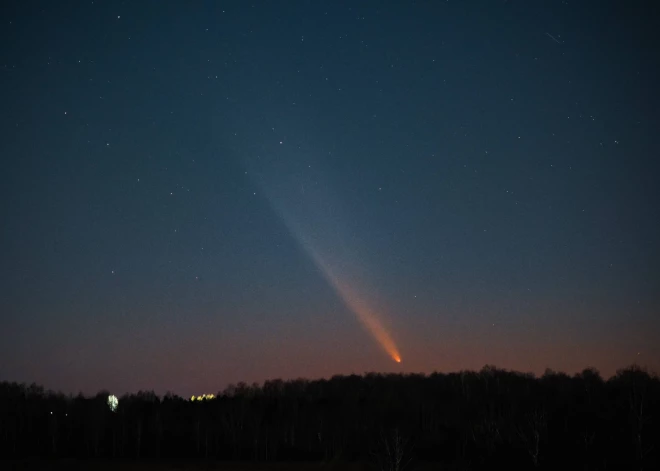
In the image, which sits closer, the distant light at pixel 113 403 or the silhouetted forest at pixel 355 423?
the silhouetted forest at pixel 355 423

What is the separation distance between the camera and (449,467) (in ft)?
214

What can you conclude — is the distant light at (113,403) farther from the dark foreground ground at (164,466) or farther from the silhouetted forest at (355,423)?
the dark foreground ground at (164,466)

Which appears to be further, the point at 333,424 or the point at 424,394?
the point at 424,394

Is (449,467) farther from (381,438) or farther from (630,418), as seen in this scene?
(630,418)

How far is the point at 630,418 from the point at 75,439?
7607cm

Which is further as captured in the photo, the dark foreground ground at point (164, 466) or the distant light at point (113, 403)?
the distant light at point (113, 403)

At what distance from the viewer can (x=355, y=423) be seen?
91.3 metres

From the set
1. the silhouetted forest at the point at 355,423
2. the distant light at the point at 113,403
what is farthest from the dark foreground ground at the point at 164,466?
the distant light at the point at 113,403

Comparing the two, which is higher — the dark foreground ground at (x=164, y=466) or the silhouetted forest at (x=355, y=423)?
the silhouetted forest at (x=355, y=423)

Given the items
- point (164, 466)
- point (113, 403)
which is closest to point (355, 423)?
point (164, 466)

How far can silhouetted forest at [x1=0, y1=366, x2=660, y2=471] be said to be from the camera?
6875 cm

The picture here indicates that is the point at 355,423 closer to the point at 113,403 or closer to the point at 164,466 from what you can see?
the point at 164,466

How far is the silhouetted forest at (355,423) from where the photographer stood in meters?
68.8

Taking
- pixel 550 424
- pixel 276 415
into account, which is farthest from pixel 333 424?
pixel 550 424
